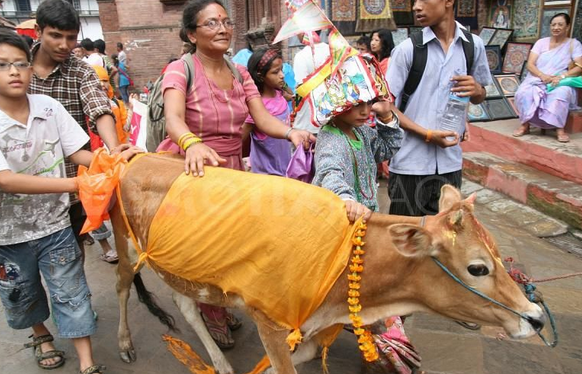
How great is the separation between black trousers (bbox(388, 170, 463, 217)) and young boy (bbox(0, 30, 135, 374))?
5.96 feet

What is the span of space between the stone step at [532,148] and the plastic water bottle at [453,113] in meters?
2.80

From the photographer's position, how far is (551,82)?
5.91 metres

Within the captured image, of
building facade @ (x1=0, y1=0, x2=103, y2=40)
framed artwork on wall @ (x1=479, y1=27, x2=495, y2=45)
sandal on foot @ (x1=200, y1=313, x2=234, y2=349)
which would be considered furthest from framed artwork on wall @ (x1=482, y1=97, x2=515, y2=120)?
building facade @ (x1=0, y1=0, x2=103, y2=40)

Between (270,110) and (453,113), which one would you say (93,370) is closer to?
(270,110)

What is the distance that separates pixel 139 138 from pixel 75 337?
2390 mm

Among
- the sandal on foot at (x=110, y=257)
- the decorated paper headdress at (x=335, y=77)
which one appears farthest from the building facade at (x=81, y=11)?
the decorated paper headdress at (x=335, y=77)

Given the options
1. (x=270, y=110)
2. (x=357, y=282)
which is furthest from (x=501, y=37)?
(x=357, y=282)

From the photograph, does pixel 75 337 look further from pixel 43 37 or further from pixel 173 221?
pixel 43 37

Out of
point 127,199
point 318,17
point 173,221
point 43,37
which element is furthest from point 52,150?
point 318,17

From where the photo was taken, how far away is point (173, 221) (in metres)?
2.34

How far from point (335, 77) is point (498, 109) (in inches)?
228

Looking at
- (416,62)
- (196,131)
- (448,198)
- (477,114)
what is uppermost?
(416,62)

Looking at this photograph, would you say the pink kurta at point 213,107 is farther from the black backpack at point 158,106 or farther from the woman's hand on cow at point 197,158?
the woman's hand on cow at point 197,158

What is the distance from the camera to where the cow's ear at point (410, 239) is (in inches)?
77.0
